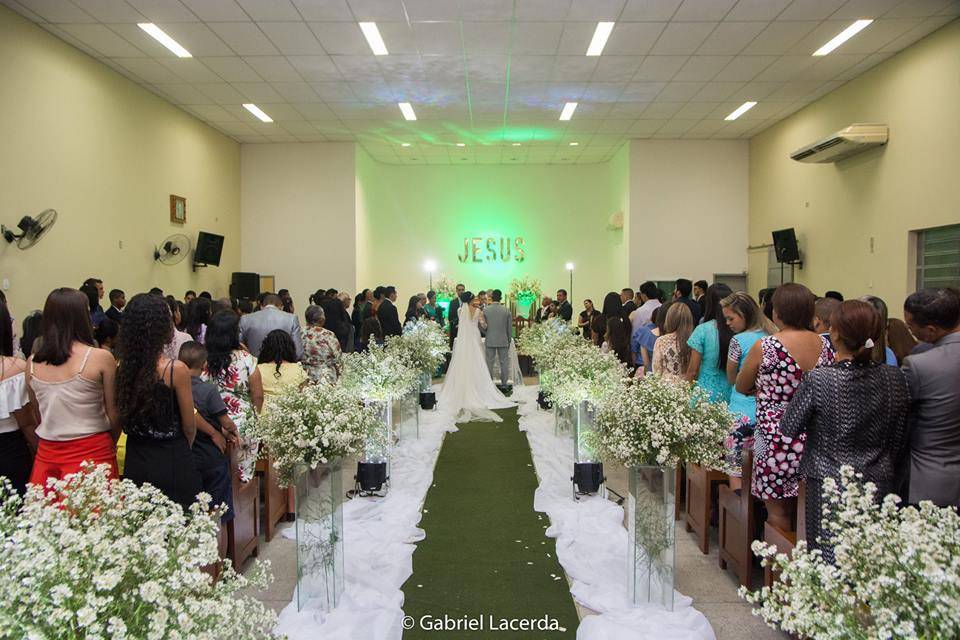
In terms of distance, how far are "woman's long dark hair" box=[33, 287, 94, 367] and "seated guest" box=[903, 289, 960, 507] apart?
3899 millimetres

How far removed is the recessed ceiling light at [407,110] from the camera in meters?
13.1

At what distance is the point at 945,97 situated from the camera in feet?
30.6

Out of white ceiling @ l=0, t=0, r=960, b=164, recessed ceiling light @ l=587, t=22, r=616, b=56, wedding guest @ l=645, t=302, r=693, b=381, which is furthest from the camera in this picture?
recessed ceiling light @ l=587, t=22, r=616, b=56

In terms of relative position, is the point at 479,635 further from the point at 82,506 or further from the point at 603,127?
the point at 603,127

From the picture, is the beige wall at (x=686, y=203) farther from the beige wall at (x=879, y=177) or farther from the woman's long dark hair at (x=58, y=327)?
the woman's long dark hair at (x=58, y=327)

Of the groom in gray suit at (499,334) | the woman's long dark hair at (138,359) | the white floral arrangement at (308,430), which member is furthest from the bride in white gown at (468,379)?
the woman's long dark hair at (138,359)

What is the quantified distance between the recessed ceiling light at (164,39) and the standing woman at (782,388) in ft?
28.7

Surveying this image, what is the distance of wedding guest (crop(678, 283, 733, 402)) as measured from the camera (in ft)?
17.3

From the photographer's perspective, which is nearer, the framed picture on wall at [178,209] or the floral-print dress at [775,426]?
the floral-print dress at [775,426]

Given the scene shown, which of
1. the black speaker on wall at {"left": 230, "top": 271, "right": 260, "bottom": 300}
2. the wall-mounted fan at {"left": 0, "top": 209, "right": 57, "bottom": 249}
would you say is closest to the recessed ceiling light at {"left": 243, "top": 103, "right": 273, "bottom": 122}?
the black speaker on wall at {"left": 230, "top": 271, "right": 260, "bottom": 300}

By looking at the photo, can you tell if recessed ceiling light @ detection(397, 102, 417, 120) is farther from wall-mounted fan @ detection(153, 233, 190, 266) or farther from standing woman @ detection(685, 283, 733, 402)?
standing woman @ detection(685, 283, 733, 402)

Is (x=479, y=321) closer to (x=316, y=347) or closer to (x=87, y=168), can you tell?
(x=316, y=347)

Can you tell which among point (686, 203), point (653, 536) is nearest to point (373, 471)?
point (653, 536)

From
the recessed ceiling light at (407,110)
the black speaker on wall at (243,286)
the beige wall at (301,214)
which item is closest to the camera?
the recessed ceiling light at (407,110)
